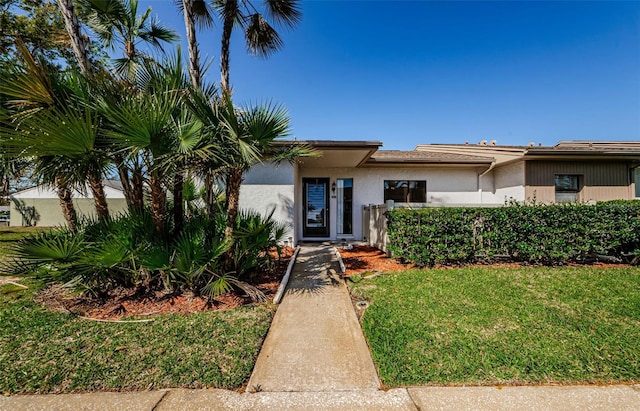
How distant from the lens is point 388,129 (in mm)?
14461

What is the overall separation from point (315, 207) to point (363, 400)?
9.16 m

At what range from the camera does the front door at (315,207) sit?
442 inches

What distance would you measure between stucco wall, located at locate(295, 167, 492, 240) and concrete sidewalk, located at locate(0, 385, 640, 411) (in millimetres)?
8824

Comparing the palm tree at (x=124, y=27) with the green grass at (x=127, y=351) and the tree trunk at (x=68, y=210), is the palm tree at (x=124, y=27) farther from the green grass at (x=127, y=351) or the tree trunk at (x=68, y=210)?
the green grass at (x=127, y=351)

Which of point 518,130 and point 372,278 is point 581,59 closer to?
point 518,130

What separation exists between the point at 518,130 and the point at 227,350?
20394mm

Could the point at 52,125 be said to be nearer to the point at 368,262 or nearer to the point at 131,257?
the point at 131,257

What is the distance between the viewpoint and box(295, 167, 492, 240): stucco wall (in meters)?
11.2

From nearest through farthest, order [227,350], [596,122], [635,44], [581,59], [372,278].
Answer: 1. [227,350]
2. [372,278]
3. [635,44]
4. [581,59]
5. [596,122]

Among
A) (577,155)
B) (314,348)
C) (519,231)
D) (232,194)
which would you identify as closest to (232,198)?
(232,194)

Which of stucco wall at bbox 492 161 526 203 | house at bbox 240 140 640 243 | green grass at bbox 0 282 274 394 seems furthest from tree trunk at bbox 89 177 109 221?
stucco wall at bbox 492 161 526 203

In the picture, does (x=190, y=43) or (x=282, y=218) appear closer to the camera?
(x=190, y=43)

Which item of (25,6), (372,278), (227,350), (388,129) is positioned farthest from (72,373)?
(388,129)

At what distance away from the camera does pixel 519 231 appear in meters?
6.20
